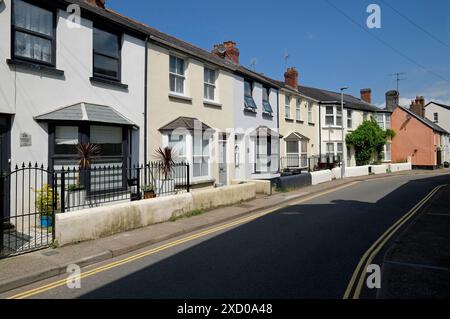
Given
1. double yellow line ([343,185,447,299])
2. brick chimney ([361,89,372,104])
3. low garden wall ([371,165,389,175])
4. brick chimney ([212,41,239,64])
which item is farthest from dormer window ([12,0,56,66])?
brick chimney ([361,89,372,104])

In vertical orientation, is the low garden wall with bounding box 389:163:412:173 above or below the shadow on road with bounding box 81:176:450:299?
above

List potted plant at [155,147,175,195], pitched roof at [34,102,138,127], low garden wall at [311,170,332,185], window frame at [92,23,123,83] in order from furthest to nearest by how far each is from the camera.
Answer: low garden wall at [311,170,332,185] < potted plant at [155,147,175,195] < window frame at [92,23,123,83] < pitched roof at [34,102,138,127]

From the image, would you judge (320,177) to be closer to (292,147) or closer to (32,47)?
(292,147)

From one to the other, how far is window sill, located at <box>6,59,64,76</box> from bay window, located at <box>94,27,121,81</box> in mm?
1485

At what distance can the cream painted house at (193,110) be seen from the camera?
44.2 ft

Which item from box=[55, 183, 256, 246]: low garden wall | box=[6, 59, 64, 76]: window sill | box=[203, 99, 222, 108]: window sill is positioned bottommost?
box=[55, 183, 256, 246]: low garden wall

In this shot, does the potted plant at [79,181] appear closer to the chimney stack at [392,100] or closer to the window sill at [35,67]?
the window sill at [35,67]

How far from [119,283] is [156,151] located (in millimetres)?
8260

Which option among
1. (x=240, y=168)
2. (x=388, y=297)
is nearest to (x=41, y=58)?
(x=388, y=297)

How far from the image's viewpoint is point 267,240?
313 inches

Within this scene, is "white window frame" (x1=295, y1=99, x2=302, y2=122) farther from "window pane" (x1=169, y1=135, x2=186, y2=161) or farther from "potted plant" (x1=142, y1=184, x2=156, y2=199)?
"potted plant" (x1=142, y1=184, x2=156, y2=199)

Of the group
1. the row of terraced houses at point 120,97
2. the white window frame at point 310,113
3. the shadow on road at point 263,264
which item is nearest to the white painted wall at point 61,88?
the row of terraced houses at point 120,97

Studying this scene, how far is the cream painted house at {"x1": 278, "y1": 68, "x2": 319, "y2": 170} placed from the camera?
971 inches

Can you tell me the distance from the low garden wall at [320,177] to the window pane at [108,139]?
45.0 ft
